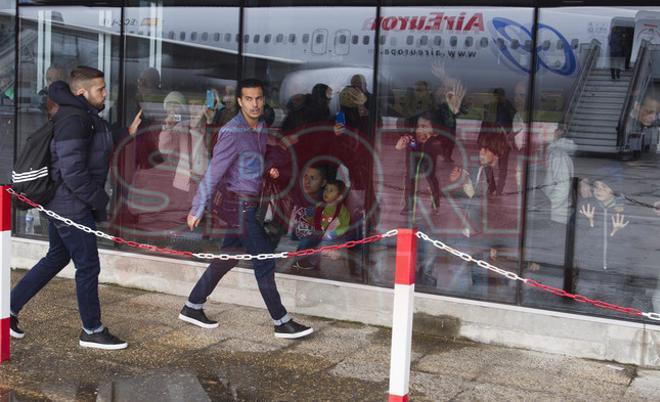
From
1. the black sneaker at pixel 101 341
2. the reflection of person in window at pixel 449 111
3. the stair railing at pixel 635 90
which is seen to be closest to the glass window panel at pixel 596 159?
the stair railing at pixel 635 90

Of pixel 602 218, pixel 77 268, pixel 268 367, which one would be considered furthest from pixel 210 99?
pixel 602 218

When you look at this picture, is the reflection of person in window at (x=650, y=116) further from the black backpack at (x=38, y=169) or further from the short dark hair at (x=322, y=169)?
the black backpack at (x=38, y=169)

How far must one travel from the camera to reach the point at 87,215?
7039mm

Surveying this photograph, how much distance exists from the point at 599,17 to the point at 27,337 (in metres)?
5.05

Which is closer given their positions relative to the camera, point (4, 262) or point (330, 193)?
point (4, 262)

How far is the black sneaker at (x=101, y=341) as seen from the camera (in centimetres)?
712

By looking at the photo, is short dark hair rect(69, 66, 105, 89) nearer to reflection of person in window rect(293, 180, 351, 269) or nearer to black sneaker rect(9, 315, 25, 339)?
black sneaker rect(9, 315, 25, 339)

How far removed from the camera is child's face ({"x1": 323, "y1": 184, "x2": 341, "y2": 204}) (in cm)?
855

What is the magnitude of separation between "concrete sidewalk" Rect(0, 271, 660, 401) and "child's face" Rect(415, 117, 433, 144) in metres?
1.55

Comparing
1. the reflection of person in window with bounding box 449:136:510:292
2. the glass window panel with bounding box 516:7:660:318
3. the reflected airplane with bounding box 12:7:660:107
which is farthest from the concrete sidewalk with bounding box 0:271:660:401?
the reflected airplane with bounding box 12:7:660:107

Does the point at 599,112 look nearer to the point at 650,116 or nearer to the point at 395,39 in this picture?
the point at 650,116

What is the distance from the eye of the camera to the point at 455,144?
8.13 meters

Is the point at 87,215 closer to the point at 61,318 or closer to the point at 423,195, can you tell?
the point at 61,318

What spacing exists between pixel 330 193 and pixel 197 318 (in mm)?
1663
